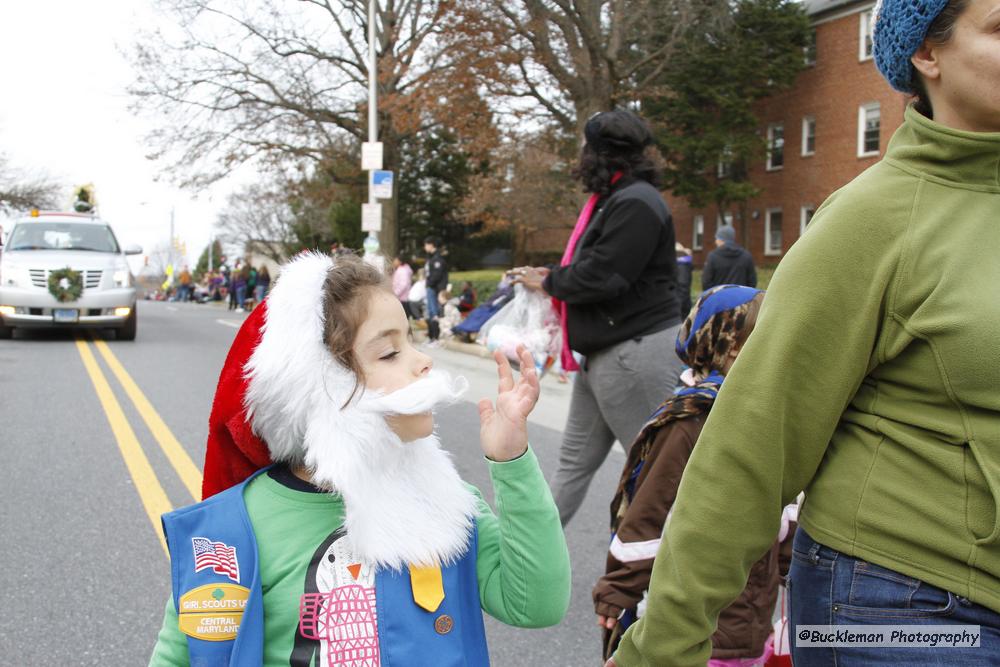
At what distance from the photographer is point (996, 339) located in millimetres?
1301

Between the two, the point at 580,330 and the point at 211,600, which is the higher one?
the point at 580,330

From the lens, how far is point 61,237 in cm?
1495

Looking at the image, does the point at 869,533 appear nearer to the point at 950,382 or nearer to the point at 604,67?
the point at 950,382

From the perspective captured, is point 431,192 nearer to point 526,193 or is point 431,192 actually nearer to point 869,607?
point 526,193

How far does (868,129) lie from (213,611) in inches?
1394

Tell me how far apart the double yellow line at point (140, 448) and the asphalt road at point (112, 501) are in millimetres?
13

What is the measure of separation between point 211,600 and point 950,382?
4.32ft

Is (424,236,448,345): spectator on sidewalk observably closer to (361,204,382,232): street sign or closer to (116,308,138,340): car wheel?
(361,204,382,232): street sign

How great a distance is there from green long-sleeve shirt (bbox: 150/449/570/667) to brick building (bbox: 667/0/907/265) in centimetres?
3161

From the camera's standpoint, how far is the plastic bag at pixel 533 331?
4035 mm

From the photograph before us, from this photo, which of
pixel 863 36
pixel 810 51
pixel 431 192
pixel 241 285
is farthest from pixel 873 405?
pixel 431 192

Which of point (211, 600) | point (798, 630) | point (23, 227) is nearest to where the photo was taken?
point (798, 630)

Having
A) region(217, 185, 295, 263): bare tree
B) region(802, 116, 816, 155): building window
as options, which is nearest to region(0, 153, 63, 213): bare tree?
region(217, 185, 295, 263): bare tree

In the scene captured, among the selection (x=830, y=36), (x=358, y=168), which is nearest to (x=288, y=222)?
(x=358, y=168)
